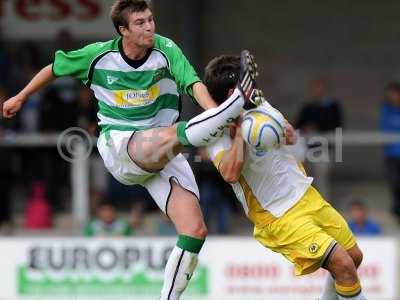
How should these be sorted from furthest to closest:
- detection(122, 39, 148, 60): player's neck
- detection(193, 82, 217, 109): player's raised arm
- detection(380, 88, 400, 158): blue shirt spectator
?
detection(380, 88, 400, 158): blue shirt spectator → detection(122, 39, 148, 60): player's neck → detection(193, 82, 217, 109): player's raised arm

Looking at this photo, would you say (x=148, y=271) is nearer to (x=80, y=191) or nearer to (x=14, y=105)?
(x=80, y=191)

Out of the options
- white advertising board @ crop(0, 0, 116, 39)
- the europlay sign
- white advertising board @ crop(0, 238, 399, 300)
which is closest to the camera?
white advertising board @ crop(0, 238, 399, 300)

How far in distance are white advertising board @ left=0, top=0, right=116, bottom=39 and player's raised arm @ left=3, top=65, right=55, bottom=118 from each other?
272 inches

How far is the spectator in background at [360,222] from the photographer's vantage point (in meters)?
12.9

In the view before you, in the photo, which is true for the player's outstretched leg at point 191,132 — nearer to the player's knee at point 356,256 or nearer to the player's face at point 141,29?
the player's face at point 141,29

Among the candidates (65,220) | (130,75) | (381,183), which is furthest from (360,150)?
(130,75)

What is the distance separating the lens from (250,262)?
12.7 meters

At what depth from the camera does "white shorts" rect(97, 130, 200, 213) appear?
7867mm

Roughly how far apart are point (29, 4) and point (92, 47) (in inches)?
286

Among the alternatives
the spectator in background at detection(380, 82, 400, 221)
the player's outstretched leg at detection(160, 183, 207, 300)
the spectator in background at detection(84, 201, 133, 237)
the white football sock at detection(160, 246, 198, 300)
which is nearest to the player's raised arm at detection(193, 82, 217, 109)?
the player's outstretched leg at detection(160, 183, 207, 300)

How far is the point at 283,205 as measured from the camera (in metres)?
7.63

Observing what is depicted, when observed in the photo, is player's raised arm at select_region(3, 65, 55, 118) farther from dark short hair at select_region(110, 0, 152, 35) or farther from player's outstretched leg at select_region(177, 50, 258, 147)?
player's outstretched leg at select_region(177, 50, 258, 147)

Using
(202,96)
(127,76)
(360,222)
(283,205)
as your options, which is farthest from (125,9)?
Result: (360,222)

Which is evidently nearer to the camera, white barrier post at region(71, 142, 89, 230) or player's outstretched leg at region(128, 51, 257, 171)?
player's outstretched leg at region(128, 51, 257, 171)
